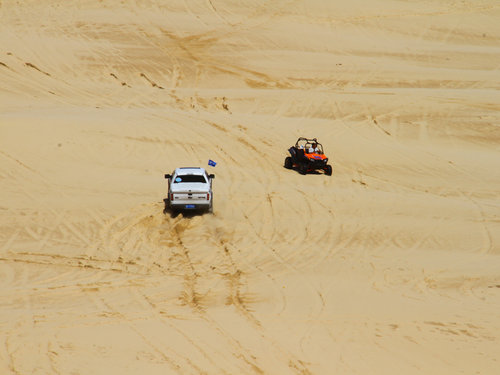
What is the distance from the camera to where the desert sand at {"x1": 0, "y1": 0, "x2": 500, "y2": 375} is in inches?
445

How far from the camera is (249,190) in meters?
20.9

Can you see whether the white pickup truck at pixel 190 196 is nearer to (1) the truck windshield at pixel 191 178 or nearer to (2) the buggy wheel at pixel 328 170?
(1) the truck windshield at pixel 191 178

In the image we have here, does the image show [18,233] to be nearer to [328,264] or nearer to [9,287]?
[9,287]

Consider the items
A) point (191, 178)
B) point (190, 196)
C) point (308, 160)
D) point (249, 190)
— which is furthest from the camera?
point (308, 160)

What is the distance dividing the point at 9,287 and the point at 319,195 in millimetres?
9822

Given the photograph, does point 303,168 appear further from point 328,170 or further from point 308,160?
point 328,170

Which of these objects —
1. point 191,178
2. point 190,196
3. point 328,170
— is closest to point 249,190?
point 191,178

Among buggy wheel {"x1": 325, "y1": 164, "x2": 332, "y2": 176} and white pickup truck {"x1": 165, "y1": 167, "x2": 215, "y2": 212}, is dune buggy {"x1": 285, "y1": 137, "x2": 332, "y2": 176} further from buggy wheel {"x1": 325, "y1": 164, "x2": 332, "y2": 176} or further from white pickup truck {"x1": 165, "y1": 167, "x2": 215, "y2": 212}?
white pickup truck {"x1": 165, "y1": 167, "x2": 215, "y2": 212}

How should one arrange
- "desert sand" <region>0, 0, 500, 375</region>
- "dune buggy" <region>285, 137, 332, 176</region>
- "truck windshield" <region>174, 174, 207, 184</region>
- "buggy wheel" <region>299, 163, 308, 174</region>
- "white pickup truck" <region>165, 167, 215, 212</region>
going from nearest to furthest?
"desert sand" <region>0, 0, 500, 375</region> < "white pickup truck" <region>165, 167, 215, 212</region> < "truck windshield" <region>174, 174, 207, 184</region> < "dune buggy" <region>285, 137, 332, 176</region> < "buggy wheel" <region>299, 163, 308, 174</region>

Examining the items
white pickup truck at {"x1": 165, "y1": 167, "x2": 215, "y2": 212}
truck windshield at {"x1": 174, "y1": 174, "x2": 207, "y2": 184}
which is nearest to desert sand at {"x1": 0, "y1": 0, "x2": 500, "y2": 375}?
white pickup truck at {"x1": 165, "y1": 167, "x2": 215, "y2": 212}

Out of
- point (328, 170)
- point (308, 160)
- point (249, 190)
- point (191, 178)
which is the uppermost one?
point (308, 160)

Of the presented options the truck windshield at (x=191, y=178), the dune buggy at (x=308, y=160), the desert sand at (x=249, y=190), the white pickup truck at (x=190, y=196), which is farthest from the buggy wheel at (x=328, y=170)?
the white pickup truck at (x=190, y=196)

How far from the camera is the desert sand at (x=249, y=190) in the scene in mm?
11312

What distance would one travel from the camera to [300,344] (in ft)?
36.6
